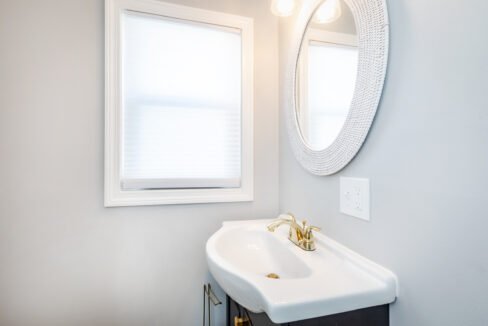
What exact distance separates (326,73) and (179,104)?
77cm

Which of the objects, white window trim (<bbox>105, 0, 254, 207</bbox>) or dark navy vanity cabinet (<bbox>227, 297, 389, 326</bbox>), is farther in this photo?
white window trim (<bbox>105, 0, 254, 207</bbox>)

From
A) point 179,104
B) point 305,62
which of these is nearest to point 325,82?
point 305,62

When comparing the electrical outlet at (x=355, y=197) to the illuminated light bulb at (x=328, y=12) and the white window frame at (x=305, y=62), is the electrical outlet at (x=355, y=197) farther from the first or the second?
the illuminated light bulb at (x=328, y=12)

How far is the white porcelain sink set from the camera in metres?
0.59

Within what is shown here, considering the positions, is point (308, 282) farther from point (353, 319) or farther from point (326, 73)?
point (326, 73)

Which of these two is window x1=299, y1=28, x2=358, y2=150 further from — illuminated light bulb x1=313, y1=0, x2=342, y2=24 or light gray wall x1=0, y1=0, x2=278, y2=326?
light gray wall x1=0, y1=0, x2=278, y2=326

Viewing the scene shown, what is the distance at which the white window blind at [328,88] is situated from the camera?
2.82ft

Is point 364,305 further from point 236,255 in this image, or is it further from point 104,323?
point 104,323

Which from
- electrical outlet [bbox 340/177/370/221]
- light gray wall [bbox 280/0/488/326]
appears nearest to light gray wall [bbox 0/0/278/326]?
electrical outlet [bbox 340/177/370/221]

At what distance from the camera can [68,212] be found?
46.3 inches

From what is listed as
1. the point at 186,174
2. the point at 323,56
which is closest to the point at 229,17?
the point at 323,56

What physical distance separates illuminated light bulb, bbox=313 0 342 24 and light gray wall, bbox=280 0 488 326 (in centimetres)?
28

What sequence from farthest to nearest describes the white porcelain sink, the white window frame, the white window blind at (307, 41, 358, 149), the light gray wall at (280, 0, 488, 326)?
1. the white window frame
2. the white window blind at (307, 41, 358, 149)
3. the white porcelain sink
4. the light gray wall at (280, 0, 488, 326)

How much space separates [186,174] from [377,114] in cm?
97
